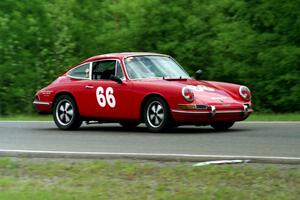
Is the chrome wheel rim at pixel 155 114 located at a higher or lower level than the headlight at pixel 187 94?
lower

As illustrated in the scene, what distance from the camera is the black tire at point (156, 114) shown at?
581 inches

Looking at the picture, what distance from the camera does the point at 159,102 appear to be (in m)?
14.8

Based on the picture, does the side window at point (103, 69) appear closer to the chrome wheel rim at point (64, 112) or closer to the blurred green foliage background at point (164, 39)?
the chrome wheel rim at point (64, 112)

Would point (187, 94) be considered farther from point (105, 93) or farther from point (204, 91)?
point (105, 93)

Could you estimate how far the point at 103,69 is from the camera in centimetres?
1625

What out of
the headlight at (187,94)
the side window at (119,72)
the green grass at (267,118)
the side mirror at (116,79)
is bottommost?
the green grass at (267,118)

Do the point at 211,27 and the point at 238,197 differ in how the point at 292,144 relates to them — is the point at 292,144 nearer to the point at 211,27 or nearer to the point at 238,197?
the point at 238,197

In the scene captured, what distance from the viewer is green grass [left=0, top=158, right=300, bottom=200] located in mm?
8177

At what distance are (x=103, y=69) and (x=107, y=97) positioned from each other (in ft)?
2.68

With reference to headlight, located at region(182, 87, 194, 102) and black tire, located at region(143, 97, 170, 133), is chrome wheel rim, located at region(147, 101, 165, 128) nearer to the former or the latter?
black tire, located at region(143, 97, 170, 133)

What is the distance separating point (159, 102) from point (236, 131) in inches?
61.8

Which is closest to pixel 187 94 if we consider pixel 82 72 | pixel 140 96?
pixel 140 96

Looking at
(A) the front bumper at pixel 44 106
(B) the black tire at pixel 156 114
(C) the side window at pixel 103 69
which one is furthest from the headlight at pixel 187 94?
(A) the front bumper at pixel 44 106

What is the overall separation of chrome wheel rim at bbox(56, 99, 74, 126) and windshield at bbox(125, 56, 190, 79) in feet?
5.24
